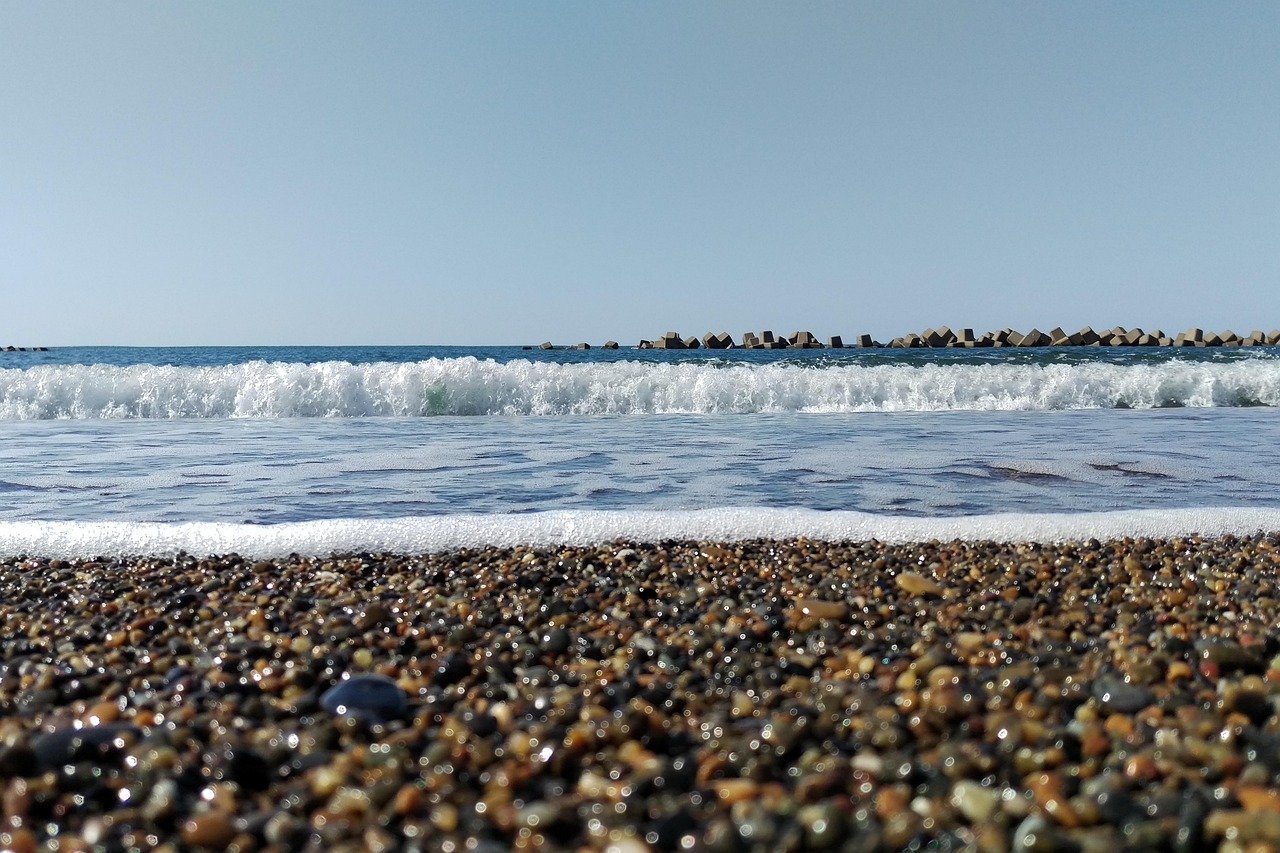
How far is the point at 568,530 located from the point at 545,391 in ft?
33.9

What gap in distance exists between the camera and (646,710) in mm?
1808

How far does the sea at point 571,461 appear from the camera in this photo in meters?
3.95

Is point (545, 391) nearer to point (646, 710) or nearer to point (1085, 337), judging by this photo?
point (646, 710)

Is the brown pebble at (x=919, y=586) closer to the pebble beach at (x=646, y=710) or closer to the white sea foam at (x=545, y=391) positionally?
the pebble beach at (x=646, y=710)

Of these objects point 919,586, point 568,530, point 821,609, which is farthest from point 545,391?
point 821,609

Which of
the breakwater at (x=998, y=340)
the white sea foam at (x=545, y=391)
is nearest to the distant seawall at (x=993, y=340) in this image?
the breakwater at (x=998, y=340)

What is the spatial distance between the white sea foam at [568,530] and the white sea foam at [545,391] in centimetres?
911

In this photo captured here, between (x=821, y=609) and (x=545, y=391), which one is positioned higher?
(x=545, y=391)

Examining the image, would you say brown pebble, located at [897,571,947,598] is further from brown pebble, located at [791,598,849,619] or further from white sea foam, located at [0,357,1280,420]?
white sea foam, located at [0,357,1280,420]

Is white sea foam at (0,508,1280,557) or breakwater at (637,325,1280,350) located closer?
white sea foam at (0,508,1280,557)

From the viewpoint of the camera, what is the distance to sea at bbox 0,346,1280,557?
3951 millimetres

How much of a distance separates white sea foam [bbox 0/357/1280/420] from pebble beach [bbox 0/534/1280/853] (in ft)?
34.3

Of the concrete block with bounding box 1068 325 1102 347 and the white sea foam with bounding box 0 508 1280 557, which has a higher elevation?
the concrete block with bounding box 1068 325 1102 347

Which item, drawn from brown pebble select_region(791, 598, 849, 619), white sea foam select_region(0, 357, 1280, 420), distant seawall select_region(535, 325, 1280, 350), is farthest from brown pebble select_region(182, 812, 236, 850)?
distant seawall select_region(535, 325, 1280, 350)
